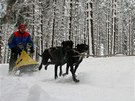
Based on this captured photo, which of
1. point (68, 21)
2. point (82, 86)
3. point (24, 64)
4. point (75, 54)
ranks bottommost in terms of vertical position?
point (82, 86)

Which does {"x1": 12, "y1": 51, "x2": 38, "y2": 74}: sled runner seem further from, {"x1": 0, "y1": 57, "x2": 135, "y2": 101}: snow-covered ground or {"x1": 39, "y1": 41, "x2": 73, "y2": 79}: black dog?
{"x1": 39, "y1": 41, "x2": 73, "y2": 79}: black dog

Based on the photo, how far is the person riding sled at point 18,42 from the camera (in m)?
10.7

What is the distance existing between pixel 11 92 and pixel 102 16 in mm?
53915

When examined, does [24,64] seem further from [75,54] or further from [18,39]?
[75,54]

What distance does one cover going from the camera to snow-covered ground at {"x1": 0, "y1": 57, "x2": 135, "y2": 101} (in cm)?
538

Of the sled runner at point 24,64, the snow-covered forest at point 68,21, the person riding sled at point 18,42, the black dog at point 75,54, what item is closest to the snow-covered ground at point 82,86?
the sled runner at point 24,64

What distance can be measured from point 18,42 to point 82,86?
139 inches

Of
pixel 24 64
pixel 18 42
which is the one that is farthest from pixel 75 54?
pixel 18 42

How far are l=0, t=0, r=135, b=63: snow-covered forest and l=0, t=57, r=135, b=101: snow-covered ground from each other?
16.0 feet

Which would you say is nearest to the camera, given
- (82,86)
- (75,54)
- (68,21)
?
(82,86)

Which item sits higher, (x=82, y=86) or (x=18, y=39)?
(x=18, y=39)

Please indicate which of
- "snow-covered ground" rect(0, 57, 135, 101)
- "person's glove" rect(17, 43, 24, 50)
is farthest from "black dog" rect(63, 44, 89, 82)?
"person's glove" rect(17, 43, 24, 50)

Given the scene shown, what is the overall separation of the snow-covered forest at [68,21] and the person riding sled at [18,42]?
17.1 ft

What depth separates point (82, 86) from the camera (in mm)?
8117
